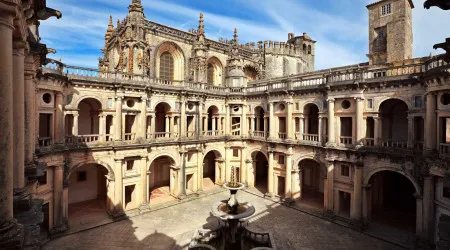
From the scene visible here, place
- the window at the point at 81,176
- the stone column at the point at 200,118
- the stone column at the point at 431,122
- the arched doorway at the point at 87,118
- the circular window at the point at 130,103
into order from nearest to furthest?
the stone column at the point at 431,122, the circular window at the point at 130,103, the arched doorway at the point at 87,118, the window at the point at 81,176, the stone column at the point at 200,118

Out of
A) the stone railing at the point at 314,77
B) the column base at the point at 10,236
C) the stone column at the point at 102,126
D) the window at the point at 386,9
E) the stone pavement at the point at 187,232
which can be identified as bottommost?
the stone pavement at the point at 187,232

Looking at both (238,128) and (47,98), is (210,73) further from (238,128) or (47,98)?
(47,98)

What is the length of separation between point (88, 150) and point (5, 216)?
1706 cm

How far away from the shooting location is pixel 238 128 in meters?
32.6


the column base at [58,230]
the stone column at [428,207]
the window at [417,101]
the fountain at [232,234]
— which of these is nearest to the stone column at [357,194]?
the stone column at [428,207]

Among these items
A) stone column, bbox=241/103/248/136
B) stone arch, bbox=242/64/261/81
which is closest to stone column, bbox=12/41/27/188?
stone column, bbox=241/103/248/136

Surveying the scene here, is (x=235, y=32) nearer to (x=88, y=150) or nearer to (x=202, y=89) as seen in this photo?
(x=202, y=89)

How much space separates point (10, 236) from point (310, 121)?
28474 mm

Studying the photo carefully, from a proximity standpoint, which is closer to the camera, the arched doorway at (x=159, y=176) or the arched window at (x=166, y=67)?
the arched window at (x=166, y=67)

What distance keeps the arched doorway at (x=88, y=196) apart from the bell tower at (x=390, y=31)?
33.3m

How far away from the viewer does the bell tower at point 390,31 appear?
27.0 metres

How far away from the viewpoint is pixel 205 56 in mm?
30672

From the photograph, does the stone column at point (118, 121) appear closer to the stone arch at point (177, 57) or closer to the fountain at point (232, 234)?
the stone arch at point (177, 57)

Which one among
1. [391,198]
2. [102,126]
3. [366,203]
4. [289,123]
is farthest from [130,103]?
[391,198]
